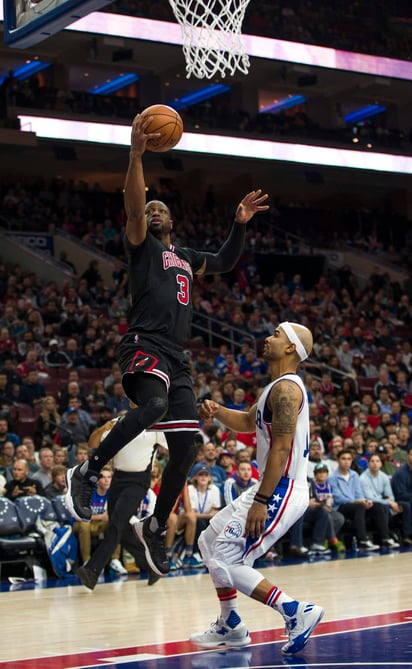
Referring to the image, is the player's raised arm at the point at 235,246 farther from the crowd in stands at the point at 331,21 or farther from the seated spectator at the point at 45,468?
the crowd in stands at the point at 331,21

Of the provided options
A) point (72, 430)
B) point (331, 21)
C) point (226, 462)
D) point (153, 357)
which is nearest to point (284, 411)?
point (153, 357)

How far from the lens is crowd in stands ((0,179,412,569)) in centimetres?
1273

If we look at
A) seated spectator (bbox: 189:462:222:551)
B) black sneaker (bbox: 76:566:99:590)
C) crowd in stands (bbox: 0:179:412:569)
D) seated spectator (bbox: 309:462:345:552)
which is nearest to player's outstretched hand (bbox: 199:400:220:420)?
black sneaker (bbox: 76:566:99:590)

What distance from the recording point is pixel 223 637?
242 inches

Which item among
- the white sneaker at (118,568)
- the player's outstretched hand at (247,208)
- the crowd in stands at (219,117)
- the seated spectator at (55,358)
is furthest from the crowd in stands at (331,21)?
the player's outstretched hand at (247,208)

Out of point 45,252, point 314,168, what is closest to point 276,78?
point 314,168

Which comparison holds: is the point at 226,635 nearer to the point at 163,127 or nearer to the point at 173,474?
the point at 173,474

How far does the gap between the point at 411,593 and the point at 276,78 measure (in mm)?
23020

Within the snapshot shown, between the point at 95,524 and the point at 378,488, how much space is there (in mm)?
4671

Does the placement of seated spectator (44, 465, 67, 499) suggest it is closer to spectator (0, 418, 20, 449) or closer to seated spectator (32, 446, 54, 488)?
seated spectator (32, 446, 54, 488)

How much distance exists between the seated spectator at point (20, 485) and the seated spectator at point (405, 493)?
18.0 ft

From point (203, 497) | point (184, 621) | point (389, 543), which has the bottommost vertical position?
point (389, 543)

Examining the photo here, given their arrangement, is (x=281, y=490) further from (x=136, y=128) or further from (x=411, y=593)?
(x=411, y=593)

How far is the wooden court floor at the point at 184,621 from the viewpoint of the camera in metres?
5.58
